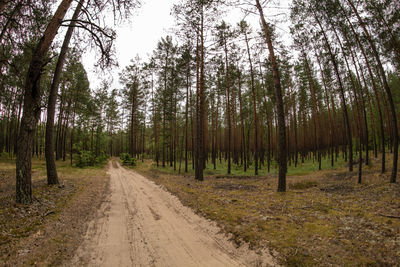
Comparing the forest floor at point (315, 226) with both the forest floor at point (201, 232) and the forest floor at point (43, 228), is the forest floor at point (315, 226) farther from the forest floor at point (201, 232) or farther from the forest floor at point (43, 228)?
the forest floor at point (43, 228)

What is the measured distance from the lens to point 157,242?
3895mm

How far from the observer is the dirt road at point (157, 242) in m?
3.20

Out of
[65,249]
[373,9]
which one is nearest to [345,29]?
[373,9]

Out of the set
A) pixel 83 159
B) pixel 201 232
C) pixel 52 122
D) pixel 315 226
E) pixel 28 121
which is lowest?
pixel 201 232


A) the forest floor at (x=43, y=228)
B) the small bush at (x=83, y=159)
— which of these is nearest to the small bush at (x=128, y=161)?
the small bush at (x=83, y=159)

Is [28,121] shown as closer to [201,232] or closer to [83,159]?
[201,232]

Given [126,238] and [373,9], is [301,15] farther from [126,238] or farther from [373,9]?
[126,238]

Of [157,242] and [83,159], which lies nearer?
[157,242]

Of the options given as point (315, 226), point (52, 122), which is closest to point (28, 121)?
point (52, 122)

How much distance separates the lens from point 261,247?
11.8 feet

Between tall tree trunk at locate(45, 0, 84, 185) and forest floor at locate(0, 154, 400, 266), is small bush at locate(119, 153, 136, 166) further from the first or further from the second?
forest floor at locate(0, 154, 400, 266)

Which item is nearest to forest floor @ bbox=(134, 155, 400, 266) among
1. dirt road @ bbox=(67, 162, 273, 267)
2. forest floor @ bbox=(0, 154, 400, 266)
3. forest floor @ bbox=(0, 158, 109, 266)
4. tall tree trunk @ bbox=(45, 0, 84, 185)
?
forest floor @ bbox=(0, 154, 400, 266)

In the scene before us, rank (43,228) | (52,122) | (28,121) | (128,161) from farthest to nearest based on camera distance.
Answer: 1. (128,161)
2. (52,122)
3. (28,121)
4. (43,228)

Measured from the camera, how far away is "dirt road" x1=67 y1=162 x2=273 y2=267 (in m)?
3.20
